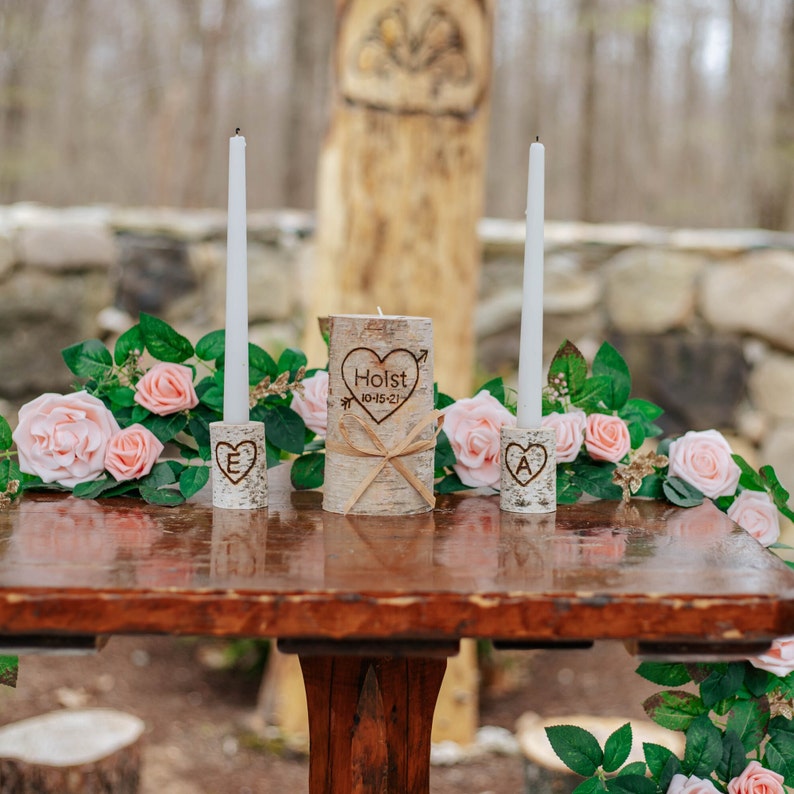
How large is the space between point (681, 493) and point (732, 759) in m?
0.34

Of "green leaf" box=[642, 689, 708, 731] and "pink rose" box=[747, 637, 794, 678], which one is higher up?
"pink rose" box=[747, 637, 794, 678]

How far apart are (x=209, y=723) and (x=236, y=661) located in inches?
12.1

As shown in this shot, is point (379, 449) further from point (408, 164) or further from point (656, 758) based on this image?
point (408, 164)

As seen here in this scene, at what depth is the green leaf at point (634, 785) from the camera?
1.26 metres

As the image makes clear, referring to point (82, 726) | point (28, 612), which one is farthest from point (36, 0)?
point (28, 612)

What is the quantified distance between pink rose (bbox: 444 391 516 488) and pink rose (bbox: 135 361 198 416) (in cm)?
34

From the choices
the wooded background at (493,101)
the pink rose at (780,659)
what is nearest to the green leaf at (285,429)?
the pink rose at (780,659)

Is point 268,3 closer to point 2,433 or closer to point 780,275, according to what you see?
point 780,275

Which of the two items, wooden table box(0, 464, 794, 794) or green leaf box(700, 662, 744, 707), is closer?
wooden table box(0, 464, 794, 794)

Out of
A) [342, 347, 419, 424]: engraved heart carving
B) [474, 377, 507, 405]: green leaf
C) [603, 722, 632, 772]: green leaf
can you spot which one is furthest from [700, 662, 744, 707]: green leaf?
[342, 347, 419, 424]: engraved heart carving

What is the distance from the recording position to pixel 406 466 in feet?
3.81

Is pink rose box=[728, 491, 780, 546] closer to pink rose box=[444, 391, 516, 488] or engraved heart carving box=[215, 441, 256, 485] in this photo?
pink rose box=[444, 391, 516, 488]

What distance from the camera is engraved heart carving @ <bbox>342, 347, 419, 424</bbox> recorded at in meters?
1.15

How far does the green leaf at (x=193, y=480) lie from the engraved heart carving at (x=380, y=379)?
220mm
